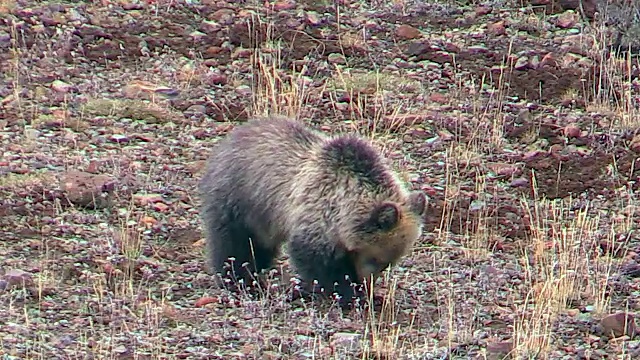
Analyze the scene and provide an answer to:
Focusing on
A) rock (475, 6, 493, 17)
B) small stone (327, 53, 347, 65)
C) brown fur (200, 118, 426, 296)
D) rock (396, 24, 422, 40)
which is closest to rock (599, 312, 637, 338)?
brown fur (200, 118, 426, 296)

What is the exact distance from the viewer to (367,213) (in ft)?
27.3

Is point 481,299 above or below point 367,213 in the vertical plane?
below

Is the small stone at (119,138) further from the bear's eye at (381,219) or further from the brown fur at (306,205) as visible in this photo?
the bear's eye at (381,219)

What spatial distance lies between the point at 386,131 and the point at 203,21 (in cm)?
279

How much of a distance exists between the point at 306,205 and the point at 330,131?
2.94 metres

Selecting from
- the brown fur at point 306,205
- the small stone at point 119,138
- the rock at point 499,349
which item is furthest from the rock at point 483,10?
the rock at point 499,349

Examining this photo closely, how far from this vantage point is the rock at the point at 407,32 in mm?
13422

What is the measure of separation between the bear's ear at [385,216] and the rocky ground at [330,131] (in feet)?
1.40

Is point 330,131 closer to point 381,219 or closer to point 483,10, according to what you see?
point 381,219

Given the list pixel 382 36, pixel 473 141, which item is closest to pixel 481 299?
pixel 473 141

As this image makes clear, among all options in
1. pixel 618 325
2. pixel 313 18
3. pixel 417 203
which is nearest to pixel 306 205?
pixel 417 203

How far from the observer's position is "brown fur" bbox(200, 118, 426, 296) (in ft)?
27.4

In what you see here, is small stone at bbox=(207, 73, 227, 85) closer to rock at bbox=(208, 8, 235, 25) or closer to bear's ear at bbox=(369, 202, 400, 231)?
rock at bbox=(208, 8, 235, 25)

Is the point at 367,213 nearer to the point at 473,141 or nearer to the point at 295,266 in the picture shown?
the point at 295,266
